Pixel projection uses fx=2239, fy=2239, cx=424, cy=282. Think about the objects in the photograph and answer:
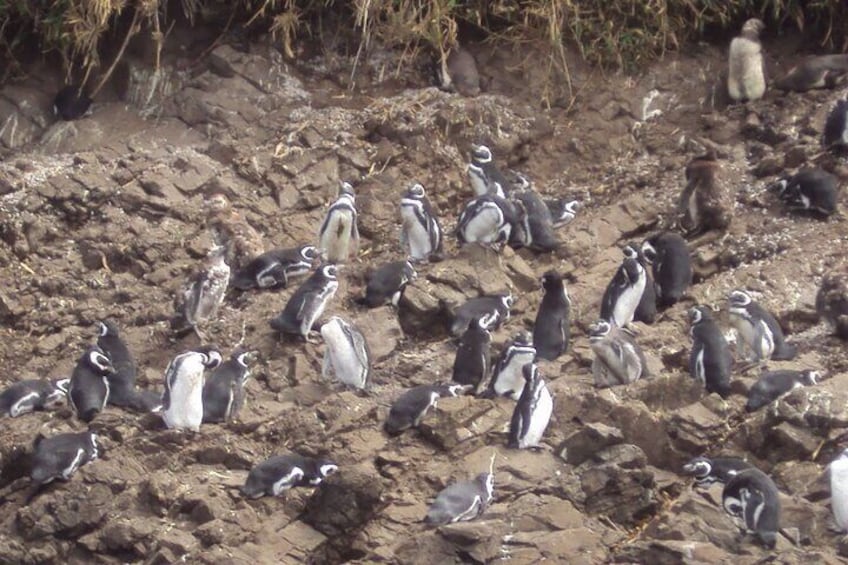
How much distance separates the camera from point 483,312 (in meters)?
16.5

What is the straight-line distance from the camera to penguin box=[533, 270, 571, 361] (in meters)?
16.2

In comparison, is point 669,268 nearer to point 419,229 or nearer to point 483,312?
point 483,312

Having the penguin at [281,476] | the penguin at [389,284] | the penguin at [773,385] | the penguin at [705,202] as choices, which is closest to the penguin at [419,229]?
the penguin at [389,284]

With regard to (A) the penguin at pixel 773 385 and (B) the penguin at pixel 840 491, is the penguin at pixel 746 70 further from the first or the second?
(B) the penguin at pixel 840 491

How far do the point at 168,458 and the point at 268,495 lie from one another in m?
1.04

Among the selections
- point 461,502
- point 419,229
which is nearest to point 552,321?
point 419,229

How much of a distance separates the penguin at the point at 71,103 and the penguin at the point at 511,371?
5327 mm

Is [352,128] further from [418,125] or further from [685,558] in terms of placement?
[685,558]

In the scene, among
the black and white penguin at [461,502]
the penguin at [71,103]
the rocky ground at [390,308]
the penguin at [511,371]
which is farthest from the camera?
the penguin at [71,103]

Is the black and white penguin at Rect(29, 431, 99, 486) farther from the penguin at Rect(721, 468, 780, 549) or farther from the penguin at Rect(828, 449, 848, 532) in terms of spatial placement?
the penguin at Rect(828, 449, 848, 532)

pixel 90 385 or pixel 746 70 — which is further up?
pixel 746 70

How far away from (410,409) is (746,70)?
646 centimetres

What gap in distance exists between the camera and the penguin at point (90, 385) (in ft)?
50.7

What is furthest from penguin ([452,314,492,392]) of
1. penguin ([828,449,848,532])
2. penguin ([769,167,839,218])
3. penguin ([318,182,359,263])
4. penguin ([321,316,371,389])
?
penguin ([769,167,839,218])
